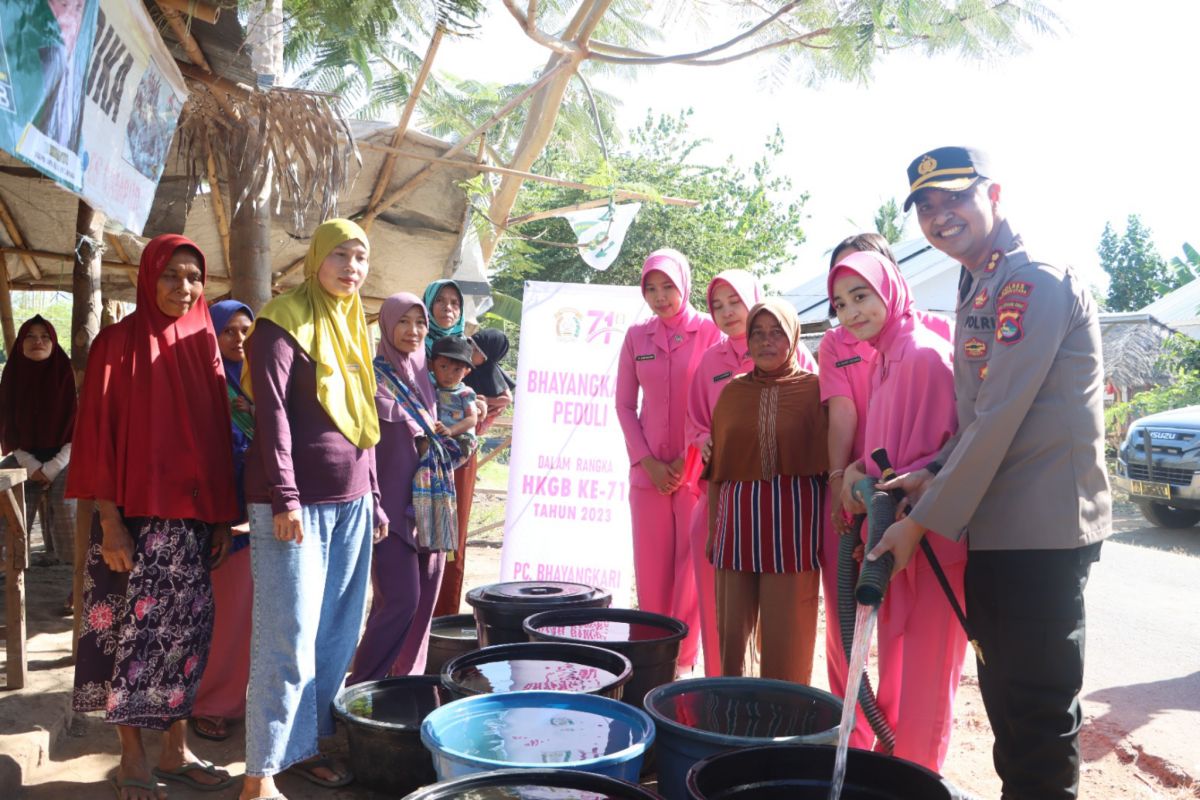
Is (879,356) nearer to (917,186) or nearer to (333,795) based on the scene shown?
(917,186)

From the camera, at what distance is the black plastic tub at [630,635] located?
285 centimetres

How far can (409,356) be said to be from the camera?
3.56m

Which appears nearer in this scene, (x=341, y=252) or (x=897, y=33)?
(x=341, y=252)

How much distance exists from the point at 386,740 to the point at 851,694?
1.50 meters

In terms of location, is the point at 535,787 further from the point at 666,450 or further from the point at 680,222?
the point at 680,222

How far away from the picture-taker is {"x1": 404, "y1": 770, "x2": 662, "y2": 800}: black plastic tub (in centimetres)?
175

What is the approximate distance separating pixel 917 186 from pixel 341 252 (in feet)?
5.72

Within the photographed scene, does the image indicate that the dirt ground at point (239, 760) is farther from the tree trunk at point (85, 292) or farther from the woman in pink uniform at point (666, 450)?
the tree trunk at point (85, 292)

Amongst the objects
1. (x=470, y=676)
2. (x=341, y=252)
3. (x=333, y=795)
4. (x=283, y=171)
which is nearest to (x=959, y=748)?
(x=470, y=676)

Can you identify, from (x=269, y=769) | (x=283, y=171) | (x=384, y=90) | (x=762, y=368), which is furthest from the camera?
A: (x=384, y=90)

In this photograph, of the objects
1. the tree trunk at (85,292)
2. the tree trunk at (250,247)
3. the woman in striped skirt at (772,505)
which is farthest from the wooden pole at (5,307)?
the woman in striped skirt at (772,505)

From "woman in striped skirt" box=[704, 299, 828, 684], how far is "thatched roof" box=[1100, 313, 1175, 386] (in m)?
16.8

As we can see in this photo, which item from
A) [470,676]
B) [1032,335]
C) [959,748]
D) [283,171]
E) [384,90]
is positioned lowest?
[959,748]

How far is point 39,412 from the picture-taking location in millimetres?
5504
